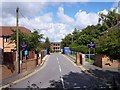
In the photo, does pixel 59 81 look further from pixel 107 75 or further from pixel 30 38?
pixel 30 38

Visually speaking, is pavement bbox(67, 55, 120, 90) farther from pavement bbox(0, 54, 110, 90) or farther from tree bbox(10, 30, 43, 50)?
tree bbox(10, 30, 43, 50)

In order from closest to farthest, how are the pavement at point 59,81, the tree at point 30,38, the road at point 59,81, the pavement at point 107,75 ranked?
the pavement at point 59,81 → the road at point 59,81 → the pavement at point 107,75 → the tree at point 30,38

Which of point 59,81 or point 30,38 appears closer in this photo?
point 59,81

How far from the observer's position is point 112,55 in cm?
Answer: 1691

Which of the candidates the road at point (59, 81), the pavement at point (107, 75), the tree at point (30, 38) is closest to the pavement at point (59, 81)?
the road at point (59, 81)

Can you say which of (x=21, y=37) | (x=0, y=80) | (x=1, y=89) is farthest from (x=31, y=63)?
(x=1, y=89)

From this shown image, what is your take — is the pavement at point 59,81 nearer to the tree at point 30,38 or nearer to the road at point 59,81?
the road at point 59,81

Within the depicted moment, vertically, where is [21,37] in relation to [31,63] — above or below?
above

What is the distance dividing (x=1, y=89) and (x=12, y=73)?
8926mm

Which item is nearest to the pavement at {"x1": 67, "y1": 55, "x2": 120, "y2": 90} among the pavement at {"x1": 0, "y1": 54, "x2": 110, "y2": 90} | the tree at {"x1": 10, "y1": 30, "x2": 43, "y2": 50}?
the pavement at {"x1": 0, "y1": 54, "x2": 110, "y2": 90}

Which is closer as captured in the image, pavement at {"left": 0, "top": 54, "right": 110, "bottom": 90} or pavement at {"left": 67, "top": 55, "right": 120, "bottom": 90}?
pavement at {"left": 0, "top": 54, "right": 110, "bottom": 90}

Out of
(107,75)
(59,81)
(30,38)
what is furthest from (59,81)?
(30,38)

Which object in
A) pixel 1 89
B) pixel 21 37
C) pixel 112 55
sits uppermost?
pixel 21 37

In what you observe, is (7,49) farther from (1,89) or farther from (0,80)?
(1,89)
